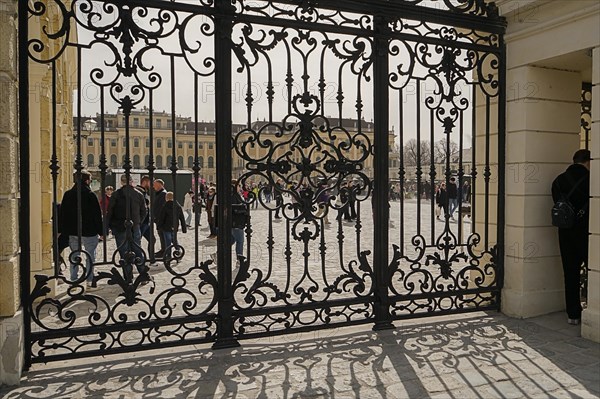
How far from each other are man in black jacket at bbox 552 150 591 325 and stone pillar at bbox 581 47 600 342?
0.47 meters

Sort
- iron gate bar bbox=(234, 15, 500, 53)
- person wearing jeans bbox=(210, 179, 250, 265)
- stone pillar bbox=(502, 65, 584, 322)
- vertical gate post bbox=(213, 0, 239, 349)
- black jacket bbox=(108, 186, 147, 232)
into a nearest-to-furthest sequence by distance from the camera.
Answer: vertical gate post bbox=(213, 0, 239, 349), iron gate bar bbox=(234, 15, 500, 53), person wearing jeans bbox=(210, 179, 250, 265), stone pillar bbox=(502, 65, 584, 322), black jacket bbox=(108, 186, 147, 232)

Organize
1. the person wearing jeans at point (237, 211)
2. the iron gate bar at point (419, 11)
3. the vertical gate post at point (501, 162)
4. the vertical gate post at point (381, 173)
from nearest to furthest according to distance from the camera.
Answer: the person wearing jeans at point (237, 211) → the iron gate bar at point (419, 11) → the vertical gate post at point (381, 173) → the vertical gate post at point (501, 162)

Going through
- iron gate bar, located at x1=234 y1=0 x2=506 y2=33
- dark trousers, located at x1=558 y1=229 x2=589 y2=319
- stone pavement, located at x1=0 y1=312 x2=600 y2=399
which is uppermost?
iron gate bar, located at x1=234 y1=0 x2=506 y2=33

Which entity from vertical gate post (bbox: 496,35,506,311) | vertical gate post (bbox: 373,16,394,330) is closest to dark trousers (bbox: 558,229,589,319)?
vertical gate post (bbox: 496,35,506,311)

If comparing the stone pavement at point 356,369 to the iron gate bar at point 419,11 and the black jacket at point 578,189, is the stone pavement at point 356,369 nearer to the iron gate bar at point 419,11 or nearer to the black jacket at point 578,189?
the black jacket at point 578,189

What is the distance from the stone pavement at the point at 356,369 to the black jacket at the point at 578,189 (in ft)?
4.28

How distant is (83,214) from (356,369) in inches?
207

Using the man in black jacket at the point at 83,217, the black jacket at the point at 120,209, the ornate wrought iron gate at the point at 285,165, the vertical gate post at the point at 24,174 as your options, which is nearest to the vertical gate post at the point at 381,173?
the ornate wrought iron gate at the point at 285,165

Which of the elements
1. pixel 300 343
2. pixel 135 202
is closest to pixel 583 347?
pixel 300 343

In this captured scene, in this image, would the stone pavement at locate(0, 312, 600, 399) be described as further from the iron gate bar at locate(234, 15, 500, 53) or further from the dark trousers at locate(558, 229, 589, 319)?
the iron gate bar at locate(234, 15, 500, 53)

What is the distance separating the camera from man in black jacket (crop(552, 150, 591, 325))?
5820 millimetres

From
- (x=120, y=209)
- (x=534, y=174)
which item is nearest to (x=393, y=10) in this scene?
(x=534, y=174)

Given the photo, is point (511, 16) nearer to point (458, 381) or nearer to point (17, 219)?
point (458, 381)

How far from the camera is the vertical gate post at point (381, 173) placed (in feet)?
19.0
